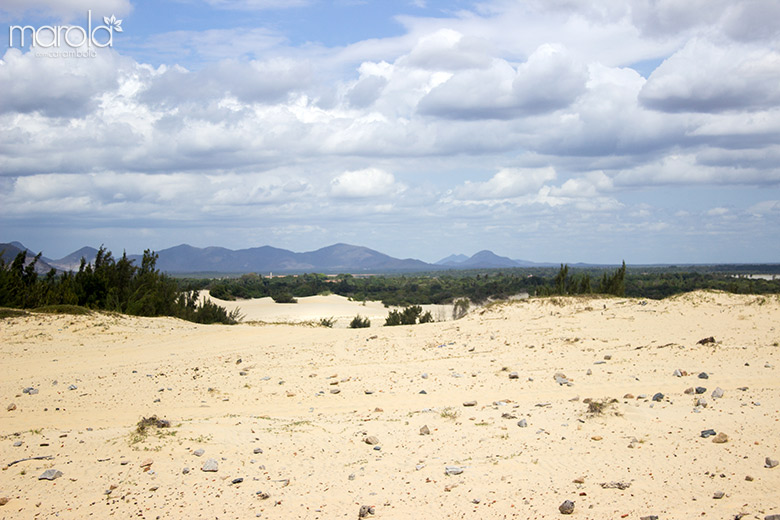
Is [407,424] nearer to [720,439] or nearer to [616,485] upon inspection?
[616,485]

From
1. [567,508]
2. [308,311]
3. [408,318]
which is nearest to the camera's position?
[567,508]

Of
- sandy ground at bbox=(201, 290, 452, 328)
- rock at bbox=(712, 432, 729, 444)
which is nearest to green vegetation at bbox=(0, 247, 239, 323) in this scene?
sandy ground at bbox=(201, 290, 452, 328)

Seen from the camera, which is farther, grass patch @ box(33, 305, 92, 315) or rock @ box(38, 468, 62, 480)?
grass patch @ box(33, 305, 92, 315)

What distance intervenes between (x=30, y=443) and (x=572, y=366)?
28.4 ft

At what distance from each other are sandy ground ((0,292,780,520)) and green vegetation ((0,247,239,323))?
536 cm

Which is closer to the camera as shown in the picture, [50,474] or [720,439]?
[50,474]

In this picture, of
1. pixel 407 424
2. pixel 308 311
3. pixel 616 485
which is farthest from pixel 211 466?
pixel 308 311

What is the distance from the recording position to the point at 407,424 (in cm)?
779

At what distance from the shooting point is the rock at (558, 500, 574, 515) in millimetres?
5059

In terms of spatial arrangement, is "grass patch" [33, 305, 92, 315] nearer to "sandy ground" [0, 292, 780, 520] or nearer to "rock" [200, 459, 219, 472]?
"sandy ground" [0, 292, 780, 520]

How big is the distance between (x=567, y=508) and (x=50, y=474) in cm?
518

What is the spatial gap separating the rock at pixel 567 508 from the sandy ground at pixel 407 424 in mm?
149

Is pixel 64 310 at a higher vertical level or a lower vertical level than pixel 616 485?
higher

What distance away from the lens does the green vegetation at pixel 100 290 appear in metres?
19.2
